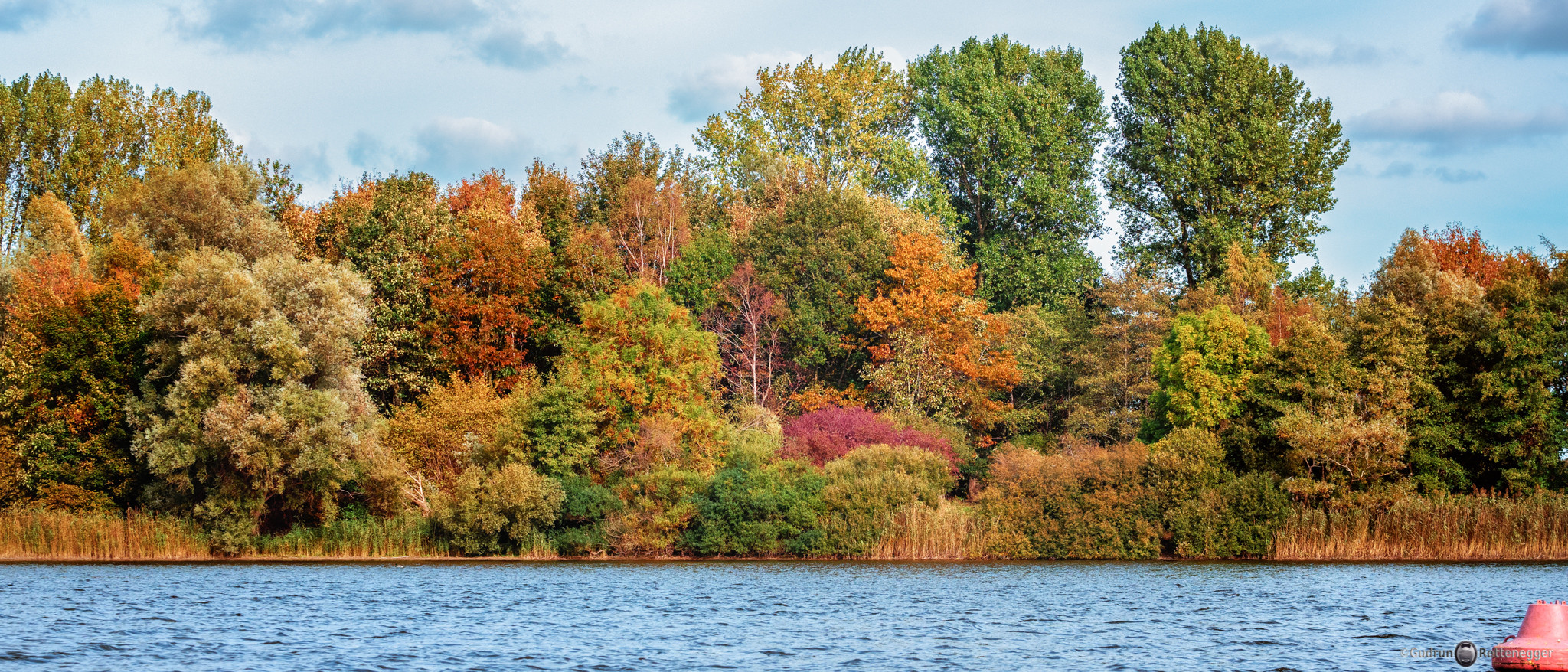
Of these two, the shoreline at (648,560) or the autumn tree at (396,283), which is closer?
the shoreline at (648,560)

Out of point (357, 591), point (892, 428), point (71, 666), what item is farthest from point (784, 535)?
point (71, 666)

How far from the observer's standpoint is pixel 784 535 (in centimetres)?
5509

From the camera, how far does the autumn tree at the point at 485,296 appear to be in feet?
207

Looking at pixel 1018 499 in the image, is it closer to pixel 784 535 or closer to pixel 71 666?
pixel 784 535

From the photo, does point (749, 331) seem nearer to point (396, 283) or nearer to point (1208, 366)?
point (396, 283)

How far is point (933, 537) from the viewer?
174 feet

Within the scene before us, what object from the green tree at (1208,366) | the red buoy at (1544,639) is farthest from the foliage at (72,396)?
the red buoy at (1544,639)

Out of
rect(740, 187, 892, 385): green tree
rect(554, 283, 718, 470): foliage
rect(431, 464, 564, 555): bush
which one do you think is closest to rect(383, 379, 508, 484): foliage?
rect(431, 464, 564, 555): bush

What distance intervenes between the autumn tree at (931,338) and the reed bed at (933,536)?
40.9 feet

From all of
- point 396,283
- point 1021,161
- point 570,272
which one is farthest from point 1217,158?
point 396,283

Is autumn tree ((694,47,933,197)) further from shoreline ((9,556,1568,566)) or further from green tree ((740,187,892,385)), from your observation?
shoreline ((9,556,1568,566))

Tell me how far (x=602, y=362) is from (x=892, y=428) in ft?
43.7

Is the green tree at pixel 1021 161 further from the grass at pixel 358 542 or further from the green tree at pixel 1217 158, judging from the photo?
the grass at pixel 358 542

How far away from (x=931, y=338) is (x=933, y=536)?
54.9 ft
